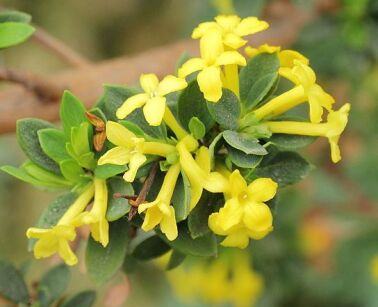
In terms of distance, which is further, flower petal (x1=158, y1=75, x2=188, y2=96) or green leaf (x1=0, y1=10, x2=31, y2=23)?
green leaf (x1=0, y1=10, x2=31, y2=23)

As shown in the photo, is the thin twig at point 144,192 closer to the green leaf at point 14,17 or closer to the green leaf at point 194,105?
the green leaf at point 194,105

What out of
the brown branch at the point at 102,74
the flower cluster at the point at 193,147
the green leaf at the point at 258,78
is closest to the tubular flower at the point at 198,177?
the flower cluster at the point at 193,147

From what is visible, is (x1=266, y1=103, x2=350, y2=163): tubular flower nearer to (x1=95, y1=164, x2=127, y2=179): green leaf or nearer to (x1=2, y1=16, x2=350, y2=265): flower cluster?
(x1=2, y1=16, x2=350, y2=265): flower cluster

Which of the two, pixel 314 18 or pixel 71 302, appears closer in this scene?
pixel 71 302

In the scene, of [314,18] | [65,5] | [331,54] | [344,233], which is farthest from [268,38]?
[65,5]

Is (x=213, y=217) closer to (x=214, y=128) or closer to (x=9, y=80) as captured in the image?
(x=214, y=128)

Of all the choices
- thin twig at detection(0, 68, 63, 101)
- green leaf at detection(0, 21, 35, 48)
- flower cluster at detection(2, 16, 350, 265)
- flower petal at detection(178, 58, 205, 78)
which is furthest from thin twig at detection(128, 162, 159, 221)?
thin twig at detection(0, 68, 63, 101)
